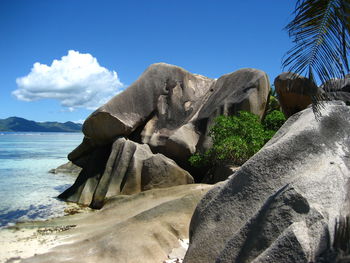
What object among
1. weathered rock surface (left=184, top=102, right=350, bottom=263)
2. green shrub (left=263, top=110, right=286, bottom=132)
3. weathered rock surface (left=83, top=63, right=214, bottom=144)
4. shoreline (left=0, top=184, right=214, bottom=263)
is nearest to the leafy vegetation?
green shrub (left=263, top=110, right=286, bottom=132)

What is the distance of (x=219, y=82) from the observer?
15172mm

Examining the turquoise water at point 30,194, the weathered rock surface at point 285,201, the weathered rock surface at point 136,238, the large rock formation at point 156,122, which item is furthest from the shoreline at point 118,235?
the large rock formation at point 156,122

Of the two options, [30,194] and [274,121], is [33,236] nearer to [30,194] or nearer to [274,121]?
[30,194]

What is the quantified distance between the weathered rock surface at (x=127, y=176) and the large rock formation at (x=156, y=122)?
0.03 meters

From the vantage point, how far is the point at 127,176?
39.6 ft

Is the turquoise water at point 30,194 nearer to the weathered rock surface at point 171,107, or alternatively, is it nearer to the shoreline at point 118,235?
the shoreline at point 118,235

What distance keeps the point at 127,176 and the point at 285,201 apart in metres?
8.74

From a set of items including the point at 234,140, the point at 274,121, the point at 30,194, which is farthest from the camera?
the point at 30,194

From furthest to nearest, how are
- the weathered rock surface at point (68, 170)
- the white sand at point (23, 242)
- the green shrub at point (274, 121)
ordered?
the weathered rock surface at point (68, 170) → the green shrub at point (274, 121) → the white sand at point (23, 242)

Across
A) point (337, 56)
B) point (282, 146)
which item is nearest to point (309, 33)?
point (337, 56)

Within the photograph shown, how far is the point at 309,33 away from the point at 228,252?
7.70ft

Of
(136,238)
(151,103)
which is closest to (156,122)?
(151,103)

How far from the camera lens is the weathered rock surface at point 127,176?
11.6 m

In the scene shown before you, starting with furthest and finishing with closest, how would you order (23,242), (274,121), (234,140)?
(274,121)
(234,140)
(23,242)
